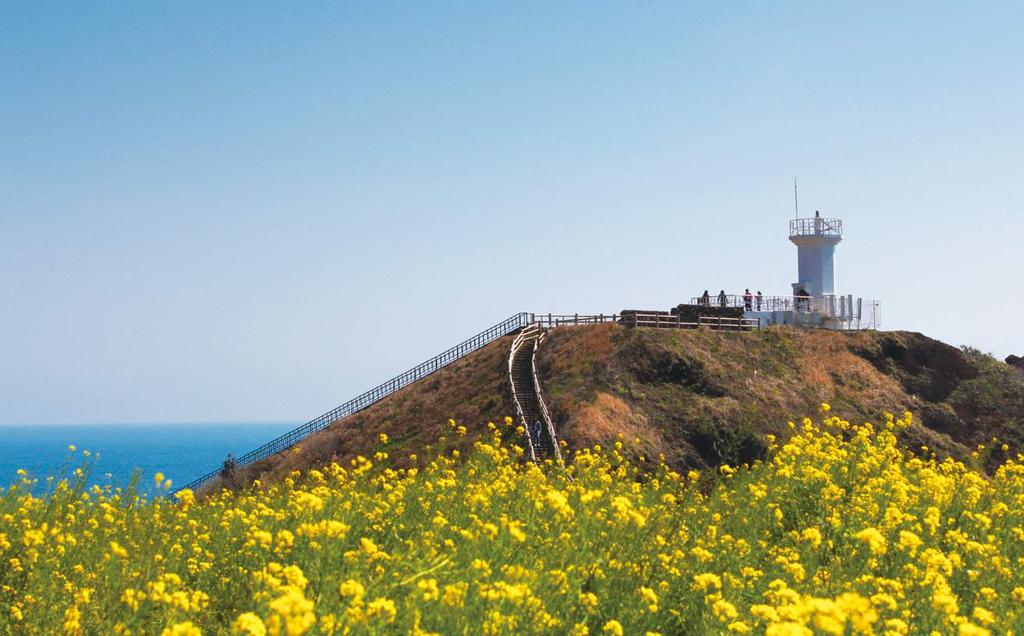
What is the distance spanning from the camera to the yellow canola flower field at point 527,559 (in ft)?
21.9

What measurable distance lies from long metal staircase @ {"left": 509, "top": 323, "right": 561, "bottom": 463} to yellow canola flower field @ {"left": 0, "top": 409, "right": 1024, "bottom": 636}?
58.3 ft

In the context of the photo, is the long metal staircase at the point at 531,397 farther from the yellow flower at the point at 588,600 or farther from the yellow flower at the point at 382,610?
the yellow flower at the point at 382,610

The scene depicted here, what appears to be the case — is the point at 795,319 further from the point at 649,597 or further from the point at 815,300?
the point at 649,597

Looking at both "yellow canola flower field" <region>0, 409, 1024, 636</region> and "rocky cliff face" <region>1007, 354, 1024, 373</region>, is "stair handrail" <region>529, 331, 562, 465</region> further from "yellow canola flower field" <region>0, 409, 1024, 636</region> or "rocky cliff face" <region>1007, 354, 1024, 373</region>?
"rocky cliff face" <region>1007, 354, 1024, 373</region>

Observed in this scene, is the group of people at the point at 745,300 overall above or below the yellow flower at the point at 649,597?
above

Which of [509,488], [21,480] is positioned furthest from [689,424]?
[21,480]

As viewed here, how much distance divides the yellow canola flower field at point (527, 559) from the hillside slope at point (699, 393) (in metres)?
21.9

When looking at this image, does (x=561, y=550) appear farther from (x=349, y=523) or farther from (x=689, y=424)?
(x=689, y=424)

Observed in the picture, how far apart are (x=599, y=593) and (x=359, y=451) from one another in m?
34.1

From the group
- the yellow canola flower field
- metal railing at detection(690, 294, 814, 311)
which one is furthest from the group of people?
the yellow canola flower field

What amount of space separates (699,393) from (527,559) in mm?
34309

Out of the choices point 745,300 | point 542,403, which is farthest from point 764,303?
point 542,403

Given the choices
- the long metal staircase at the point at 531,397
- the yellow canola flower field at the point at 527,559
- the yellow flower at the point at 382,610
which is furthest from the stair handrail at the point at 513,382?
the yellow flower at the point at 382,610

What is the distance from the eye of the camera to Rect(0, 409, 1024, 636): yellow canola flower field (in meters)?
6.67
